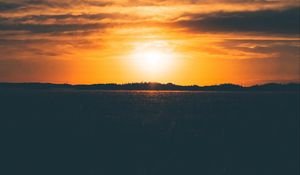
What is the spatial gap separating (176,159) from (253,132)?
74.6 feet

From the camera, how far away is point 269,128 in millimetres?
68938

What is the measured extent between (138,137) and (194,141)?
741 centimetres

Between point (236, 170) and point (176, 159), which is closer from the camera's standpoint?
point (236, 170)

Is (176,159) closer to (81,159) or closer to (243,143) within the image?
(81,159)

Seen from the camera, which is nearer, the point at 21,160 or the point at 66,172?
the point at 66,172

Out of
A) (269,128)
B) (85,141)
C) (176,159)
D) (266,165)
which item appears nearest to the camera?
(266,165)

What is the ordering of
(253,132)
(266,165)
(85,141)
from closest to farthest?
(266,165), (85,141), (253,132)

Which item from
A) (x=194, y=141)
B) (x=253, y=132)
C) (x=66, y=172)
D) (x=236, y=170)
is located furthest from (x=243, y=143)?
(x=66, y=172)

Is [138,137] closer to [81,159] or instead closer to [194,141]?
[194,141]

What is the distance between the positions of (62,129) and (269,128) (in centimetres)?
2881

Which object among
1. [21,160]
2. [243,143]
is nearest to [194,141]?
[243,143]

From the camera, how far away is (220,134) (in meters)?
61.6

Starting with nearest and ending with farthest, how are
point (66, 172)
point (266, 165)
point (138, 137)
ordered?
1. point (66, 172)
2. point (266, 165)
3. point (138, 137)

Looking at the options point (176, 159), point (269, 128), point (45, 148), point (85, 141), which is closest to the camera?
point (176, 159)
